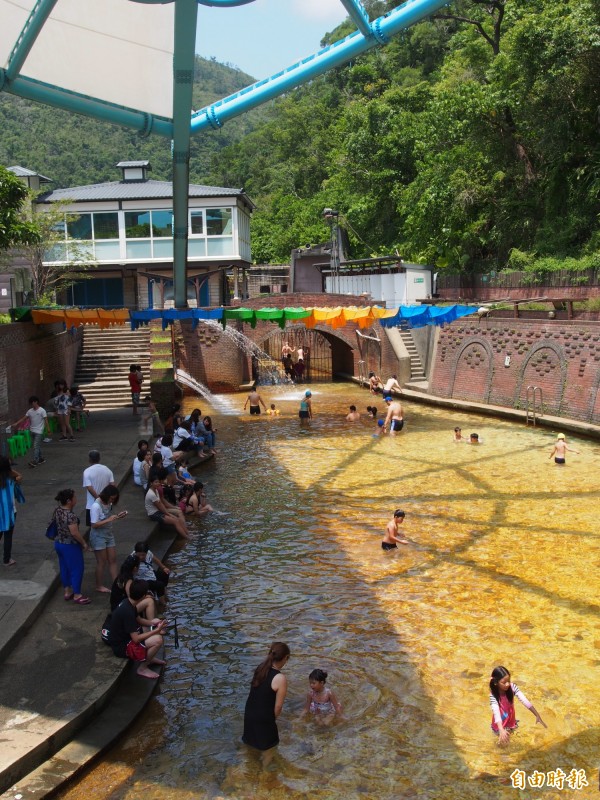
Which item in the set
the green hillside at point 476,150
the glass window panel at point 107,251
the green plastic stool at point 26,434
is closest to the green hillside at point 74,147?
the green hillside at point 476,150

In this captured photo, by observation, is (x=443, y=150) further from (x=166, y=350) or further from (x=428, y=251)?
(x=166, y=350)

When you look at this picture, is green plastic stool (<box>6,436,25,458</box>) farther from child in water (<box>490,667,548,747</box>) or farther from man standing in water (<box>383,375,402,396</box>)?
man standing in water (<box>383,375,402,396</box>)

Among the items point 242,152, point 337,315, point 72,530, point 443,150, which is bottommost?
point 72,530

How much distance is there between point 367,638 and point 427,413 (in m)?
17.4

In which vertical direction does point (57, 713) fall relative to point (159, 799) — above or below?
above

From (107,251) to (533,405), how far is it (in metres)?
19.7

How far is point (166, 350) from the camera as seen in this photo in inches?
1162

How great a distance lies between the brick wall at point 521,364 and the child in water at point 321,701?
15.6 metres

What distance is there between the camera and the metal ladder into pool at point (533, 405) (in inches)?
926

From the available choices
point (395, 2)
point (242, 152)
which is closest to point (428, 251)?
point (395, 2)

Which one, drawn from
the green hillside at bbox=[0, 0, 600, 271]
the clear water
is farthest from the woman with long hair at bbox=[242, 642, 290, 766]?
the green hillside at bbox=[0, 0, 600, 271]

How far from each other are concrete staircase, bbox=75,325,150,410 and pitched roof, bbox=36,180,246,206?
6686mm

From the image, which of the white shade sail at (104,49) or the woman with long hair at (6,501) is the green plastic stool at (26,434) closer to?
the white shade sail at (104,49)

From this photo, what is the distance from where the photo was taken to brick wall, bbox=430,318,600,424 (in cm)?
2241
